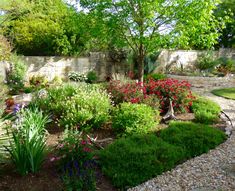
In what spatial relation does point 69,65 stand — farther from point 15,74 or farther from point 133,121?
point 133,121

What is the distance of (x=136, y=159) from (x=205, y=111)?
318cm

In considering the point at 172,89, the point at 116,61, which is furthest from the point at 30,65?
the point at 172,89

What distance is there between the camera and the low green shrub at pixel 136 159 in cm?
336

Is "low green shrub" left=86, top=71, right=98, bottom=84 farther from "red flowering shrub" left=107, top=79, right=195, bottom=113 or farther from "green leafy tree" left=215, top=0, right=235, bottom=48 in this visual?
"green leafy tree" left=215, top=0, right=235, bottom=48

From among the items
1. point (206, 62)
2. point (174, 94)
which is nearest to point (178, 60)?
point (206, 62)

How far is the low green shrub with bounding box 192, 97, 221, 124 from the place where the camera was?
574 cm

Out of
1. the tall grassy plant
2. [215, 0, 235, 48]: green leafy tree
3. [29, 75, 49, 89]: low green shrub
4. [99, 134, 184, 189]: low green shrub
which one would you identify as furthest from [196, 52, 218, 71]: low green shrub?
the tall grassy plant

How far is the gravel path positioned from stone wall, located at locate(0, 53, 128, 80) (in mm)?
7311

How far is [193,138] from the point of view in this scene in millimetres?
4520

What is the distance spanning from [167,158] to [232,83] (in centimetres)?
946

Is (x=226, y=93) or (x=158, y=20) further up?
(x=158, y=20)

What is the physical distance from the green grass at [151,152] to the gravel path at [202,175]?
120 mm

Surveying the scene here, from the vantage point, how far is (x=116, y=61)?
12867 mm

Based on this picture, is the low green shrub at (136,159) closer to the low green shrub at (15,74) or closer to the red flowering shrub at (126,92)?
the red flowering shrub at (126,92)
